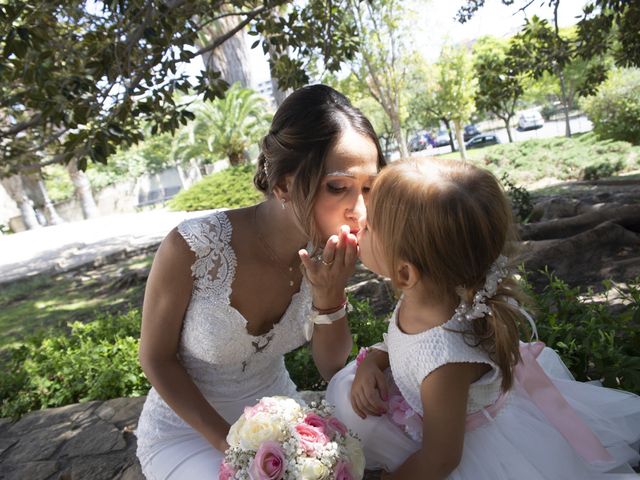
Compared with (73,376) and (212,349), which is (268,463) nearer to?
(212,349)

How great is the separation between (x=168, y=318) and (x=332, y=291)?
0.65 m

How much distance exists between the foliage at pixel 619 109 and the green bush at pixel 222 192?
1237cm

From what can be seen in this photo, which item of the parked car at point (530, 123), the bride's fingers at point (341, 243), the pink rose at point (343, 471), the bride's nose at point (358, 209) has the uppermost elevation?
the bride's nose at point (358, 209)

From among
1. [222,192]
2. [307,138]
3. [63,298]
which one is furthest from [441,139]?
[307,138]

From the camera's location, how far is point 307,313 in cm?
220

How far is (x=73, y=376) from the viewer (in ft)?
13.5

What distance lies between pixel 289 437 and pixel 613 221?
5.99m

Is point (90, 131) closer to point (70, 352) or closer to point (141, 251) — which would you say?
point (70, 352)

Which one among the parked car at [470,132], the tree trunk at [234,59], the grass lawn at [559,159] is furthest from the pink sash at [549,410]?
the parked car at [470,132]

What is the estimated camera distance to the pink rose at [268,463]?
124 centimetres

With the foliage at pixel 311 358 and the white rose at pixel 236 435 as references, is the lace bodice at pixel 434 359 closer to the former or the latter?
the white rose at pixel 236 435

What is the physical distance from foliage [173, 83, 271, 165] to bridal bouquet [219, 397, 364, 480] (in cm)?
2066

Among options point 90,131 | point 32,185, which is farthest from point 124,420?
point 32,185

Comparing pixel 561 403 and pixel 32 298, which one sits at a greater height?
pixel 561 403
